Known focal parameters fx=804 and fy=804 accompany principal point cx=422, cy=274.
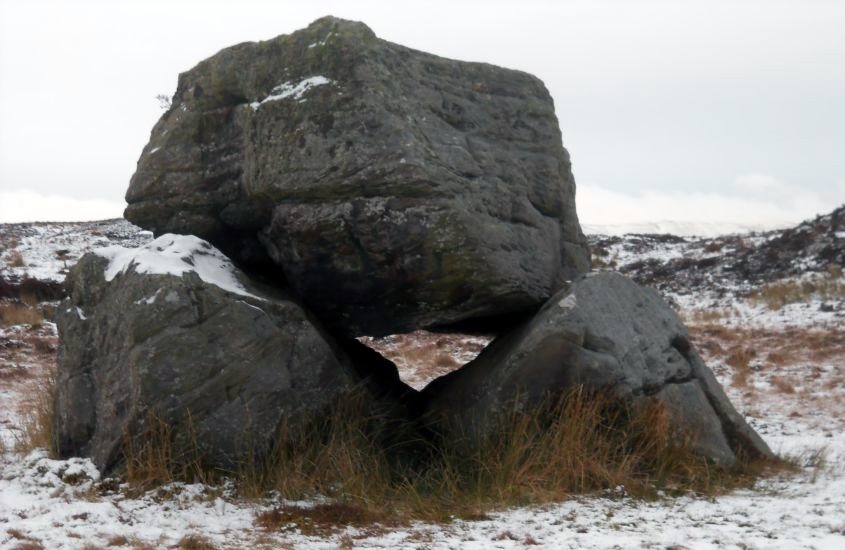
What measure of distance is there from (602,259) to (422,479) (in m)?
16.3

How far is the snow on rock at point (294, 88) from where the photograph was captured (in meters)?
5.79

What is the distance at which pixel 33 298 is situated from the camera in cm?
1384

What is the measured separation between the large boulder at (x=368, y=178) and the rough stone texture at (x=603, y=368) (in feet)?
1.52

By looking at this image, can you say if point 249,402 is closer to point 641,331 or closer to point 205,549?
point 205,549

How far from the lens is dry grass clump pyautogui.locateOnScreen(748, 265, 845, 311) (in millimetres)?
13727

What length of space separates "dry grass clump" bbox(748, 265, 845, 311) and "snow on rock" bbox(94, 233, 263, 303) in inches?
428

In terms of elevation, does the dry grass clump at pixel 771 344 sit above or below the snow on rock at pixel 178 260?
below

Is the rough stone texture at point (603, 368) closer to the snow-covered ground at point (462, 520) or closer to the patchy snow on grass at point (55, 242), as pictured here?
the snow-covered ground at point (462, 520)

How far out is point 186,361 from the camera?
5.19m

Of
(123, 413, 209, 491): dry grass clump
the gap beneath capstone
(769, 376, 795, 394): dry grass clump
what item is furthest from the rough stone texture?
the gap beneath capstone

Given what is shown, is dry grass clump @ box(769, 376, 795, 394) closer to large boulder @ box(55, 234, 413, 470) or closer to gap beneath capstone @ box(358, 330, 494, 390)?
gap beneath capstone @ box(358, 330, 494, 390)

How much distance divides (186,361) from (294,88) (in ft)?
6.95

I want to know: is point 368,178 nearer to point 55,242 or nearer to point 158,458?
point 158,458

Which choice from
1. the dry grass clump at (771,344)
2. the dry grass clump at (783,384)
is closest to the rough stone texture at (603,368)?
the dry grass clump at (783,384)
